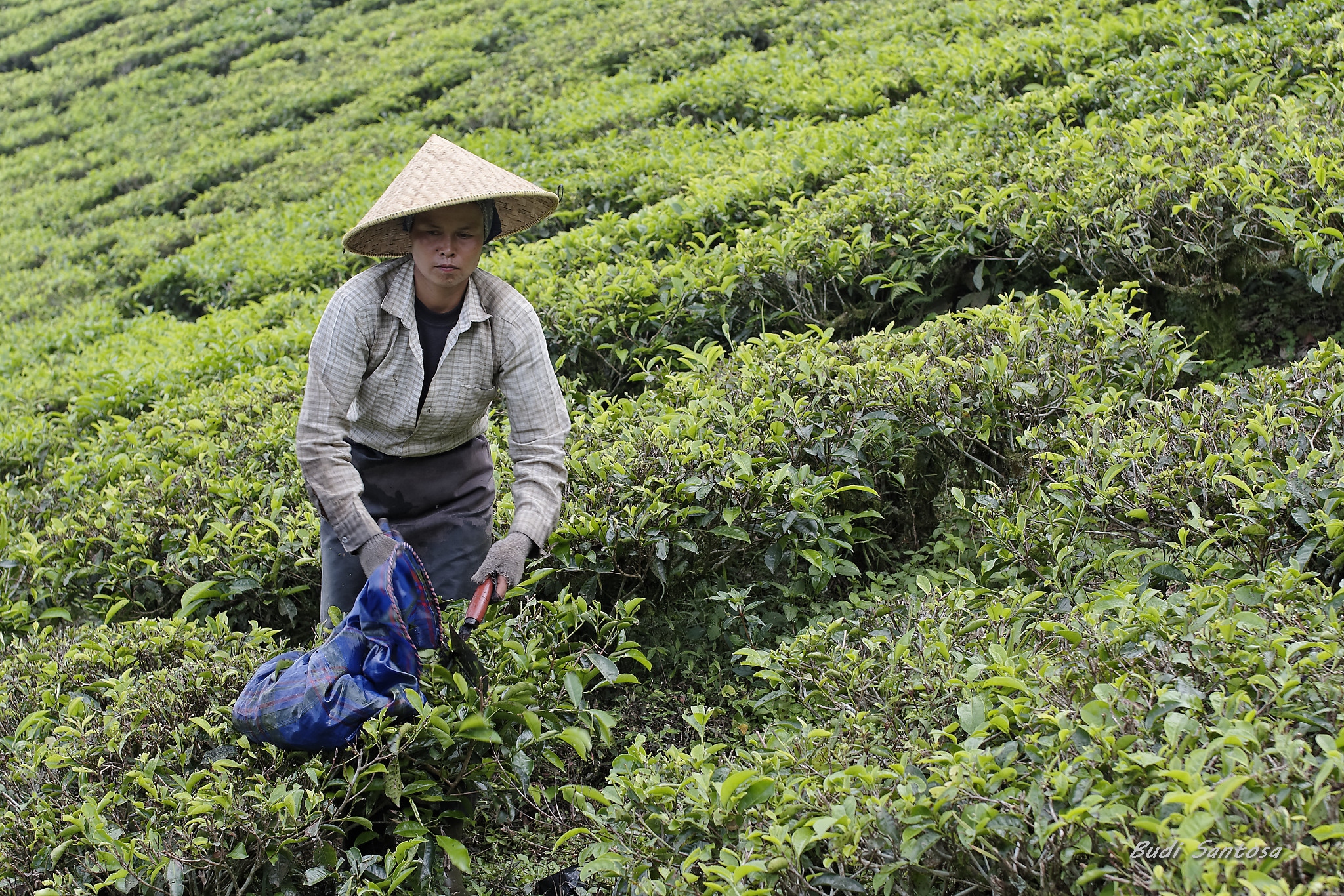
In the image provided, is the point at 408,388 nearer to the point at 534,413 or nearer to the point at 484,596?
the point at 534,413

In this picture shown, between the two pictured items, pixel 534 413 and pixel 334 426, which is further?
pixel 534 413

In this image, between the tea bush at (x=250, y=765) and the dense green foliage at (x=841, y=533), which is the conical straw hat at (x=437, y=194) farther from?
the tea bush at (x=250, y=765)

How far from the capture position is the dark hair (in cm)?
301

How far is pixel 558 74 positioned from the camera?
10.1 meters

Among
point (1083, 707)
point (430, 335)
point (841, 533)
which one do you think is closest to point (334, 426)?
point (430, 335)

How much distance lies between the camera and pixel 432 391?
305 centimetres

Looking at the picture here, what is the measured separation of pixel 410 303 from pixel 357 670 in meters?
1.02

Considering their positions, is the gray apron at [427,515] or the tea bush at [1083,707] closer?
the tea bush at [1083,707]

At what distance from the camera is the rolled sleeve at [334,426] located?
2.86m

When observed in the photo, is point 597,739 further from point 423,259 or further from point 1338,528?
point 1338,528

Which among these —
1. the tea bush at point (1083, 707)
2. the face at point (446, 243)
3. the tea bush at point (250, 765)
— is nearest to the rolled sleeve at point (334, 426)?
the face at point (446, 243)

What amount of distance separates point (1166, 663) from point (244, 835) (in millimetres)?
2121

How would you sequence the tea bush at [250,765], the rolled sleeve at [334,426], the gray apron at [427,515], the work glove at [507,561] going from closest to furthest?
the tea bush at [250,765], the work glove at [507,561], the rolled sleeve at [334,426], the gray apron at [427,515]

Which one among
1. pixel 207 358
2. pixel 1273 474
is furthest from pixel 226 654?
pixel 207 358
